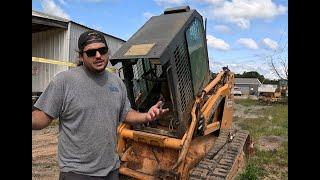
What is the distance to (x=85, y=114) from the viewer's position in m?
3.08

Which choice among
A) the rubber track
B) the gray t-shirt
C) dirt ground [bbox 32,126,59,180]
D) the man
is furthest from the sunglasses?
dirt ground [bbox 32,126,59,180]

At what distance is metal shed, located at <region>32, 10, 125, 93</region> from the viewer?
18.3m

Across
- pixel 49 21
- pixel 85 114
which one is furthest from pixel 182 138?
pixel 49 21

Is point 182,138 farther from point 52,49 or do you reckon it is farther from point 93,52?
point 52,49

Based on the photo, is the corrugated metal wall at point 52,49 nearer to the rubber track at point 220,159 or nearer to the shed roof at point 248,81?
the rubber track at point 220,159

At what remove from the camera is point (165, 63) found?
5.19 m

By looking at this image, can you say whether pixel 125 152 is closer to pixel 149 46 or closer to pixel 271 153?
pixel 149 46

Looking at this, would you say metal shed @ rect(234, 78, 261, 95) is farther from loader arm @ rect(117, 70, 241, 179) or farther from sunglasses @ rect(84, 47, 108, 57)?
sunglasses @ rect(84, 47, 108, 57)

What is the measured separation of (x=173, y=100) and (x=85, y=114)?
101 inches

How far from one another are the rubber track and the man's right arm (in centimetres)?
308

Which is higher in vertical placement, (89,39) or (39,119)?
(89,39)

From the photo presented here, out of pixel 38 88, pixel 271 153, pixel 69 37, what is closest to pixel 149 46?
pixel 271 153

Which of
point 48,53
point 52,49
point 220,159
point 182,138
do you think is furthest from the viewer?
point 48,53
